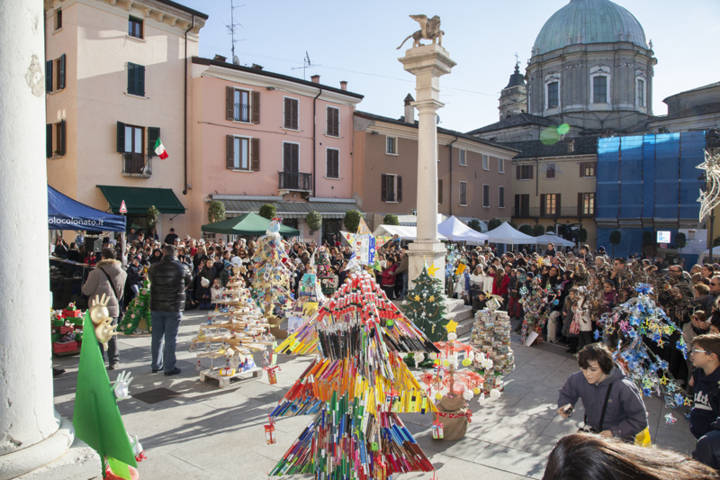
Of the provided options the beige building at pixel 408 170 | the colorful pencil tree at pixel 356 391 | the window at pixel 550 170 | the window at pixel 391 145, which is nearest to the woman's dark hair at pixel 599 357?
the colorful pencil tree at pixel 356 391

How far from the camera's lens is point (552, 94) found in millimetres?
51781

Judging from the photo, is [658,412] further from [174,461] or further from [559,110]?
[559,110]

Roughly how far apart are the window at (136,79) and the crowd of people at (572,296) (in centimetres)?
892

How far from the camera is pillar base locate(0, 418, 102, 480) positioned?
2424mm

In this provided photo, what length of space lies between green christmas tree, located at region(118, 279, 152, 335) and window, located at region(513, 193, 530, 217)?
1534 inches

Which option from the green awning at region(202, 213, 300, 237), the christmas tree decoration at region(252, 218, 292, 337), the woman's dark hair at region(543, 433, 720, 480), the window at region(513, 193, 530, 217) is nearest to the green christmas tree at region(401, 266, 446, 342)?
the christmas tree decoration at region(252, 218, 292, 337)

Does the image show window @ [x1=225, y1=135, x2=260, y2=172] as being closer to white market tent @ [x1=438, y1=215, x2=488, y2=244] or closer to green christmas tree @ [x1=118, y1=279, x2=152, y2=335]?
white market tent @ [x1=438, y1=215, x2=488, y2=244]

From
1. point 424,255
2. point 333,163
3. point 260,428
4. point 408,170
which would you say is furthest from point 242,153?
point 260,428

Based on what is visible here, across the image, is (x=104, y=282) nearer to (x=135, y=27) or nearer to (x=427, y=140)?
(x=427, y=140)

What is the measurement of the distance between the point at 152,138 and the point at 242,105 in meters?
4.99

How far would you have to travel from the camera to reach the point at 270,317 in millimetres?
10719

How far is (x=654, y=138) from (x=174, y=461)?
41.7 metres

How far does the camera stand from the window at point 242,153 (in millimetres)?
24953

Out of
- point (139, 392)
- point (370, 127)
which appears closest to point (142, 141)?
point (370, 127)
